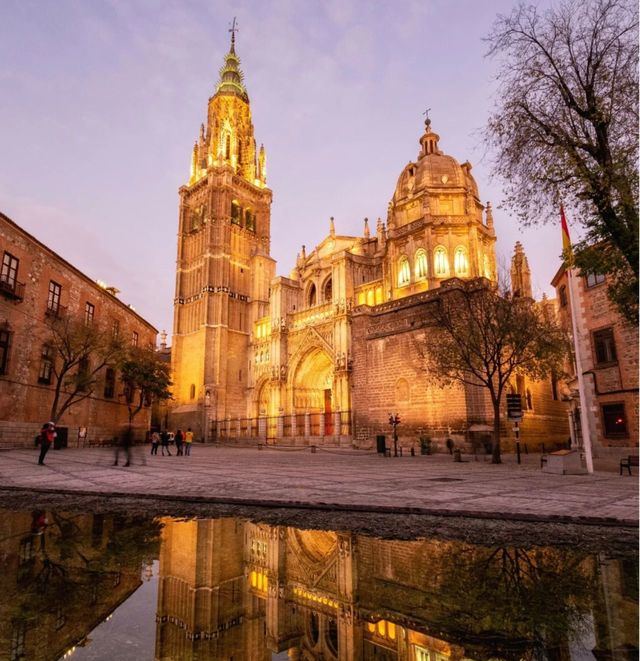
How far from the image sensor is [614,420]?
15.9m

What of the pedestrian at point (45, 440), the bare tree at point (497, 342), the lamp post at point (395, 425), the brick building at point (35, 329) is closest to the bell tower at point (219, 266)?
the brick building at point (35, 329)

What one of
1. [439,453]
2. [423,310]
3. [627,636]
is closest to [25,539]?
[627,636]

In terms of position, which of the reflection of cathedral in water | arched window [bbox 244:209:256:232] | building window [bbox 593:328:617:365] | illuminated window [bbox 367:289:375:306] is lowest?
the reflection of cathedral in water

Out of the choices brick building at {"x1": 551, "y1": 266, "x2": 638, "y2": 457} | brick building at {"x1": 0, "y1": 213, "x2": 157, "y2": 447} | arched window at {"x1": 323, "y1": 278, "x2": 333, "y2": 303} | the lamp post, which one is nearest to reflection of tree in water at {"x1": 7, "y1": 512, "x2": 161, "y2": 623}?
brick building at {"x1": 551, "y1": 266, "x2": 638, "y2": 457}

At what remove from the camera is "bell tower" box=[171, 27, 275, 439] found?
4212cm

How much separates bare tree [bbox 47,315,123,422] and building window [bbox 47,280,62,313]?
2.25 feet

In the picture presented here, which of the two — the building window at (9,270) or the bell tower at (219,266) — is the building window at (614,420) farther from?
the bell tower at (219,266)

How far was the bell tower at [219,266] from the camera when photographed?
4212 centimetres

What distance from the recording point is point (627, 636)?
194 centimetres

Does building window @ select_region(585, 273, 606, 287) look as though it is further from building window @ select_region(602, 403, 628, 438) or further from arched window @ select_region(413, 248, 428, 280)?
arched window @ select_region(413, 248, 428, 280)

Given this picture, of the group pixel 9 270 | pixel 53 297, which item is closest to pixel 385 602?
pixel 9 270

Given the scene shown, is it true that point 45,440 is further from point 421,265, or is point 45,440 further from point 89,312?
point 421,265

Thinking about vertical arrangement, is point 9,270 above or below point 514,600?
above

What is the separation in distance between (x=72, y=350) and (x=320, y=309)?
19.0 metres
